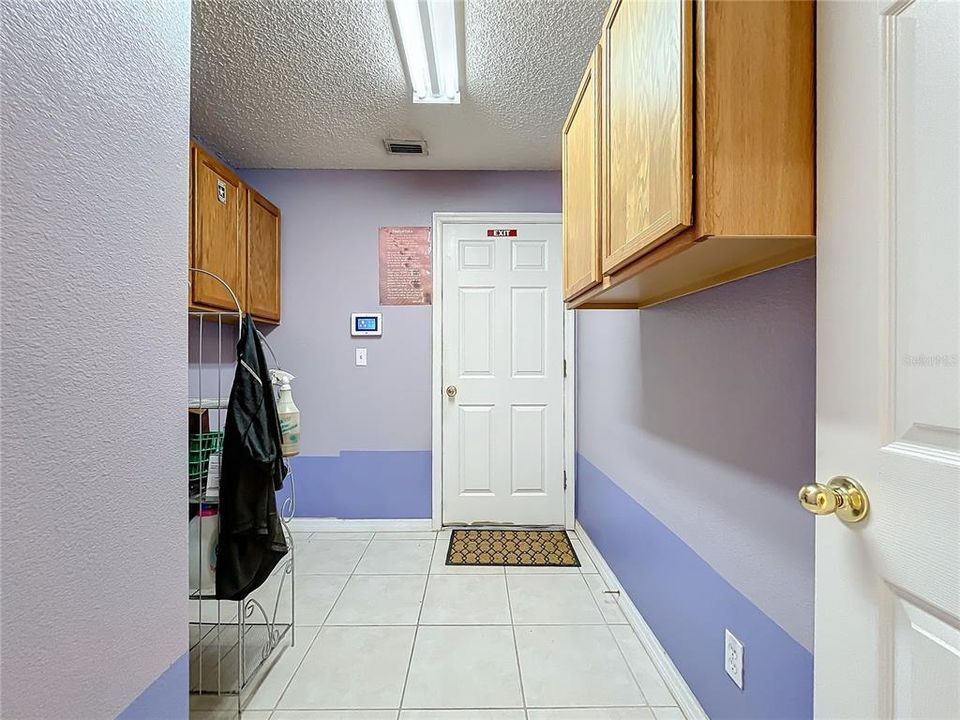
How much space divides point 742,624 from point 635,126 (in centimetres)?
122

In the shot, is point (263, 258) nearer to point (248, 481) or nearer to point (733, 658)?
point (248, 481)

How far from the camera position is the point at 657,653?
166cm

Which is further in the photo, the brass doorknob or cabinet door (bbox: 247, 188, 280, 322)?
cabinet door (bbox: 247, 188, 280, 322)

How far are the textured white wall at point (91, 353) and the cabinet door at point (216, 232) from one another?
149 cm

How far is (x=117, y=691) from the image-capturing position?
26.1 inches

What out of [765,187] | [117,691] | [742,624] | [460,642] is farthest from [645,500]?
[117,691]

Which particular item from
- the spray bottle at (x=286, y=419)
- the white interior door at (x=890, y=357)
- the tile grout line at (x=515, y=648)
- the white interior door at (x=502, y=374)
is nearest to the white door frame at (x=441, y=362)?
the white interior door at (x=502, y=374)

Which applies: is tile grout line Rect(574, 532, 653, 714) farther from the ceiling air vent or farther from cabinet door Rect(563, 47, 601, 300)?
the ceiling air vent

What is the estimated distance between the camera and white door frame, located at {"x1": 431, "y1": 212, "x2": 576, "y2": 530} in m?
3.02

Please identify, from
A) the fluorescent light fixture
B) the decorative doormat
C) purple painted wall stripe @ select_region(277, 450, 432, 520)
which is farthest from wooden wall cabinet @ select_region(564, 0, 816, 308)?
purple painted wall stripe @ select_region(277, 450, 432, 520)

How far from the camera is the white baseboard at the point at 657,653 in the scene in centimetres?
142

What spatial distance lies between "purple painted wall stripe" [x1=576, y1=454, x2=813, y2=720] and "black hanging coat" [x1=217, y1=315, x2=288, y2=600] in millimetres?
1304

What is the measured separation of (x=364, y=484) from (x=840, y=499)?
110 inches

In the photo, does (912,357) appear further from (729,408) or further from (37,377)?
(37,377)
